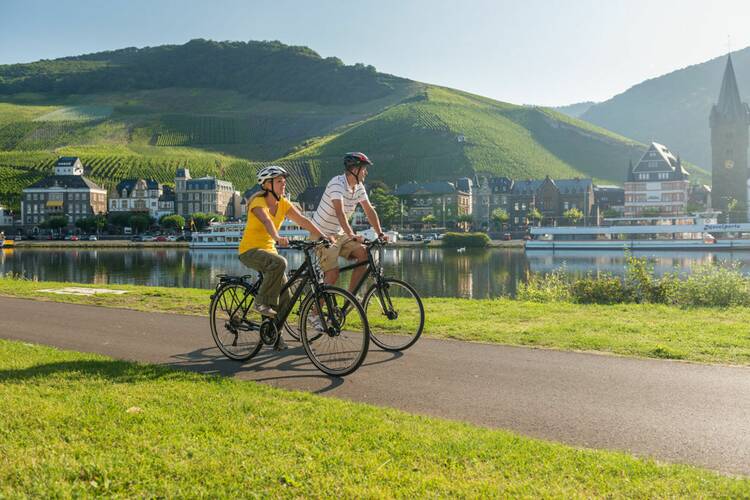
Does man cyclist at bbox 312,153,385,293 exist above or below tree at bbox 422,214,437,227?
below

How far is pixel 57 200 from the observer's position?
13150cm

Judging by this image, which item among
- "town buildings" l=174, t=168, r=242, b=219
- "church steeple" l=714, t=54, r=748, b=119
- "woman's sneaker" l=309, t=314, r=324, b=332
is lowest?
"woman's sneaker" l=309, t=314, r=324, b=332

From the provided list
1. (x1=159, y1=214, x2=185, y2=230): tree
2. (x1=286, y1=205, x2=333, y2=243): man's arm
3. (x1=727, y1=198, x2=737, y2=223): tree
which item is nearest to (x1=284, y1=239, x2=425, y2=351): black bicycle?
(x1=286, y1=205, x2=333, y2=243): man's arm

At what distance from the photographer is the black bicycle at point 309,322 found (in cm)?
653

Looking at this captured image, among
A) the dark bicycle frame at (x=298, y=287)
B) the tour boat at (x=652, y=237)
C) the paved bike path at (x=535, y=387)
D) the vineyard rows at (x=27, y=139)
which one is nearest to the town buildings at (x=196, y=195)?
the vineyard rows at (x=27, y=139)

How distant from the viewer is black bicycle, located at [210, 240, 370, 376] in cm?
653

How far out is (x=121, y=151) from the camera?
17562cm

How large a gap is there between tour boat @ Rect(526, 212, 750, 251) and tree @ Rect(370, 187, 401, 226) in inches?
1500

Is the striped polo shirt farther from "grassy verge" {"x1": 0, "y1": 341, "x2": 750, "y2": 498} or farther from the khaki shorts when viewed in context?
"grassy verge" {"x1": 0, "y1": 341, "x2": 750, "y2": 498}

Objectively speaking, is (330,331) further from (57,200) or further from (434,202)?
(57,200)

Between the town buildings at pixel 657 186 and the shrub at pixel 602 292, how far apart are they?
115 m

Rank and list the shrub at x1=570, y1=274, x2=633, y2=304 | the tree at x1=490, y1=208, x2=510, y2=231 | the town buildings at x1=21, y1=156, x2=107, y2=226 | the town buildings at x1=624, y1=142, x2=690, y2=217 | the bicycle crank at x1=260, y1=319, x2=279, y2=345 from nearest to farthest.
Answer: the bicycle crank at x1=260, y1=319, x2=279, y2=345 → the shrub at x1=570, y1=274, x2=633, y2=304 → the tree at x1=490, y1=208, x2=510, y2=231 → the town buildings at x1=624, y1=142, x2=690, y2=217 → the town buildings at x1=21, y1=156, x2=107, y2=226

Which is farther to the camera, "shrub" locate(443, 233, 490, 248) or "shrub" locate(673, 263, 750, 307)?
"shrub" locate(443, 233, 490, 248)

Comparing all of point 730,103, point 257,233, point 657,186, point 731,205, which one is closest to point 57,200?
point 657,186
